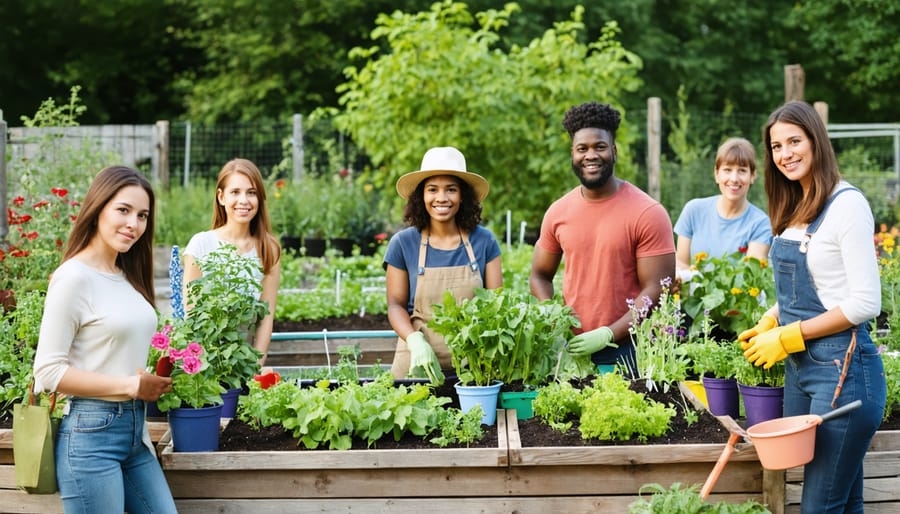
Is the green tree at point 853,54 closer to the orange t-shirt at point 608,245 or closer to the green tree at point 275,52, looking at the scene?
the green tree at point 275,52

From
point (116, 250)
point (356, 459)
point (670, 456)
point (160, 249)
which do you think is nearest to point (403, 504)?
point (356, 459)

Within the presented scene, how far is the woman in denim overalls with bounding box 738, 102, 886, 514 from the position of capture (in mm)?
2861

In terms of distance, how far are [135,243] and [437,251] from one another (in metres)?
1.47

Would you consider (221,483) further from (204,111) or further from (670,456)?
(204,111)

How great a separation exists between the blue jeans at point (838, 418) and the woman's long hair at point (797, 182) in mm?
415

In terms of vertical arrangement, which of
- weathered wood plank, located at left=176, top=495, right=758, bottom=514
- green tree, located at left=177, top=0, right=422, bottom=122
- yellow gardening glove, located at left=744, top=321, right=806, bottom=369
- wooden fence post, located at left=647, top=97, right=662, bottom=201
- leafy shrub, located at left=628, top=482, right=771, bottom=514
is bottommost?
weathered wood plank, located at left=176, top=495, right=758, bottom=514

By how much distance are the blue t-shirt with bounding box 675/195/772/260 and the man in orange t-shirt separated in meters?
0.98

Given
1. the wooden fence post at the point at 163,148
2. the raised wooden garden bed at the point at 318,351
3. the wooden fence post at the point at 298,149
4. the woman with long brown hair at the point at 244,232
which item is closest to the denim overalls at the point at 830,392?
the woman with long brown hair at the point at 244,232

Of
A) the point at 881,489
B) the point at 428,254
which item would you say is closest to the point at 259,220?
the point at 428,254

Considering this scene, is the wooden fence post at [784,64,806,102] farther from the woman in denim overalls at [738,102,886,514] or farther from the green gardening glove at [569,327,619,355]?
the woman in denim overalls at [738,102,886,514]

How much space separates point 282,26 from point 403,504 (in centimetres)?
1701

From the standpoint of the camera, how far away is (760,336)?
3092 millimetres

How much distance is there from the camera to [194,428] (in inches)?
128

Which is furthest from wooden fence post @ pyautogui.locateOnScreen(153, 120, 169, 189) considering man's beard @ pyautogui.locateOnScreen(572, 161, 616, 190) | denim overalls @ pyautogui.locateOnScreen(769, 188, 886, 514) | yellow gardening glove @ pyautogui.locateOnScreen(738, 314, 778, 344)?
denim overalls @ pyautogui.locateOnScreen(769, 188, 886, 514)
